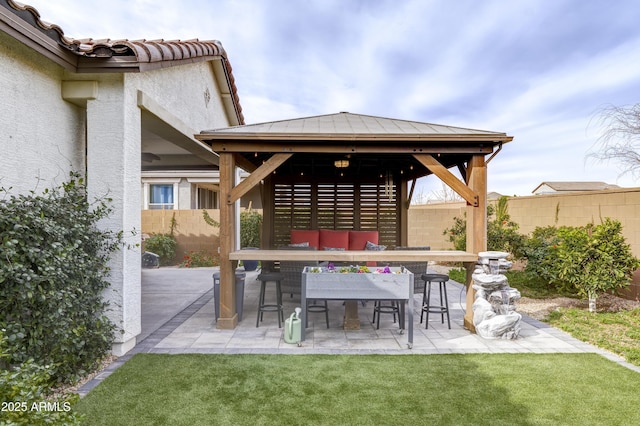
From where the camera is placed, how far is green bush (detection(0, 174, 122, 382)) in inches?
116

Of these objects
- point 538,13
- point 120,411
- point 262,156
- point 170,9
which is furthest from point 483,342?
point 170,9

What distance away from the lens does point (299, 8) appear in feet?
29.1

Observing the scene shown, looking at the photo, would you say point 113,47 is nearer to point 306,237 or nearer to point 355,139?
point 355,139

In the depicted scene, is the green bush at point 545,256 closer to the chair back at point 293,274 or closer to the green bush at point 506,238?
the green bush at point 506,238

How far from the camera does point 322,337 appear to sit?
5.10 meters

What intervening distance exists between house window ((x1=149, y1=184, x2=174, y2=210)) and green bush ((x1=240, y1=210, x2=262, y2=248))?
4849 mm

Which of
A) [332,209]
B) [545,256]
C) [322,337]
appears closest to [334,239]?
[332,209]

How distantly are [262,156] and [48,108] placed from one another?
420cm

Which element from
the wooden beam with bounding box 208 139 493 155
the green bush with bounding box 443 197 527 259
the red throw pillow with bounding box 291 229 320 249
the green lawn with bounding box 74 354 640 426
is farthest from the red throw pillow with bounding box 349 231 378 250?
the green lawn with bounding box 74 354 640 426

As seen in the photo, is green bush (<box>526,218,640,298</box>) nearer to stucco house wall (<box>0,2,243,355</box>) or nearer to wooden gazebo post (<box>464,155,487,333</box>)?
wooden gazebo post (<box>464,155,487,333</box>)

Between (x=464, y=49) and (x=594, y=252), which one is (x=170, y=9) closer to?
(x=464, y=49)

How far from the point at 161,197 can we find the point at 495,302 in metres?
13.9

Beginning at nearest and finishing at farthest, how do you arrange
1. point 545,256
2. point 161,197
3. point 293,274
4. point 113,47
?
point 113,47 → point 293,274 → point 545,256 → point 161,197

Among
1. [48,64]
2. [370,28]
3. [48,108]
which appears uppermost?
[370,28]
